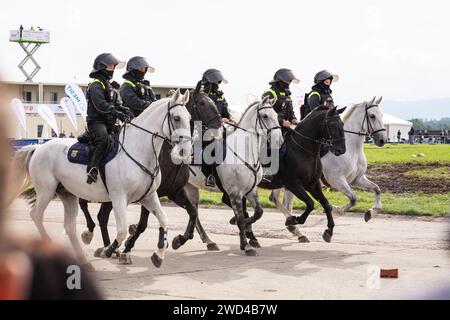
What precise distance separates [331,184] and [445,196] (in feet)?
25.8

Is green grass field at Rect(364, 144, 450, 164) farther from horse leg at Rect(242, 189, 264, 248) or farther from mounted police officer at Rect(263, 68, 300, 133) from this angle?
horse leg at Rect(242, 189, 264, 248)

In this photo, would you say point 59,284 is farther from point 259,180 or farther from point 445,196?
point 445,196

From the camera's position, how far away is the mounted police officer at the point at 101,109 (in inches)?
447

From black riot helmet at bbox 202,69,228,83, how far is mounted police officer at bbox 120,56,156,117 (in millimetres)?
1143

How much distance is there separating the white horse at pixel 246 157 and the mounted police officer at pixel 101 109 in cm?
217

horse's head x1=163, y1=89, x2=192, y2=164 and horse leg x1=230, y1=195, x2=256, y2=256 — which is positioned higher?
horse's head x1=163, y1=89, x2=192, y2=164

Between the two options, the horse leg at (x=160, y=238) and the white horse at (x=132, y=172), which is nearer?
the horse leg at (x=160, y=238)

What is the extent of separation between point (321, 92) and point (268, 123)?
297cm

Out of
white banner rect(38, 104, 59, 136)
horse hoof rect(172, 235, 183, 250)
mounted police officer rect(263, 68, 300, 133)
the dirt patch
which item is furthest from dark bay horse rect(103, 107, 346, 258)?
white banner rect(38, 104, 59, 136)

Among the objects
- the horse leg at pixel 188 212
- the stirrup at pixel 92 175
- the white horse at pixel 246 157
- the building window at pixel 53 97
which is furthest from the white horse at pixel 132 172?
the building window at pixel 53 97

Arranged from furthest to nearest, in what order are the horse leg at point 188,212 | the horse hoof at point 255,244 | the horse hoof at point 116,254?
the horse hoof at point 255,244 → the horse leg at point 188,212 → the horse hoof at point 116,254

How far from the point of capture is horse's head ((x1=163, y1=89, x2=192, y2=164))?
11023 mm

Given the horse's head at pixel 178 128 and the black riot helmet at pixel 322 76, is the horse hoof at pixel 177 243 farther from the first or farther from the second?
the black riot helmet at pixel 322 76
